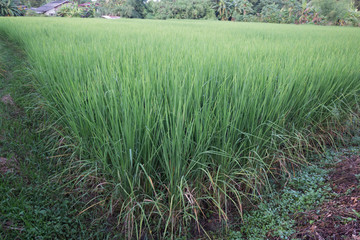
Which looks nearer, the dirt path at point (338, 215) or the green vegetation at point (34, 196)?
the dirt path at point (338, 215)

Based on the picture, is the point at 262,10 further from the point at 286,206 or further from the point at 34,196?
the point at 34,196

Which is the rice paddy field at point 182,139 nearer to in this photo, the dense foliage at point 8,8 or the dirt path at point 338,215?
the dirt path at point 338,215

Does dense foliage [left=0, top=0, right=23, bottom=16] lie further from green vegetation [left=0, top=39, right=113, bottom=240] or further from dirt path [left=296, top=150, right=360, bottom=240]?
dirt path [left=296, top=150, right=360, bottom=240]

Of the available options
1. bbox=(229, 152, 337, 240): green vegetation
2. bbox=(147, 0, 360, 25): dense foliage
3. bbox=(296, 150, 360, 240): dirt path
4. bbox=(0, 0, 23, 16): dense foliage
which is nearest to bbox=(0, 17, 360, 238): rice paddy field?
bbox=(229, 152, 337, 240): green vegetation

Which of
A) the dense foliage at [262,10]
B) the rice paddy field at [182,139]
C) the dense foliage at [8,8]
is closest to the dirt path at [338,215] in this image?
the rice paddy field at [182,139]

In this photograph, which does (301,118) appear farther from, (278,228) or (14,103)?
(14,103)

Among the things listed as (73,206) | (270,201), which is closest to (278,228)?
(270,201)

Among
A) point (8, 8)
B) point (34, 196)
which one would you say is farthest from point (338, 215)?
point (8, 8)

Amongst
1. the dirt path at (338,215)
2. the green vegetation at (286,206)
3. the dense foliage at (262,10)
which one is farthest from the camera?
the dense foliage at (262,10)

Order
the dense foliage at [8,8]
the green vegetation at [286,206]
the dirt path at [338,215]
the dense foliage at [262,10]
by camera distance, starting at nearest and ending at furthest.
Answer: the dirt path at [338,215]
the green vegetation at [286,206]
the dense foliage at [8,8]
the dense foliage at [262,10]

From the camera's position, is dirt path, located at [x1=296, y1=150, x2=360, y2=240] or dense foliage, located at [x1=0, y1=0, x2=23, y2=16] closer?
dirt path, located at [x1=296, y1=150, x2=360, y2=240]

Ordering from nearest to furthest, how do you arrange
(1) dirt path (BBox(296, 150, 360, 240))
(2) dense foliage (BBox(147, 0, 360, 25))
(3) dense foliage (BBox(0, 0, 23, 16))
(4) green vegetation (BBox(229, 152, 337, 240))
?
(1) dirt path (BBox(296, 150, 360, 240)) < (4) green vegetation (BBox(229, 152, 337, 240)) < (3) dense foliage (BBox(0, 0, 23, 16)) < (2) dense foliage (BBox(147, 0, 360, 25))

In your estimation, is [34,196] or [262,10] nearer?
[34,196]

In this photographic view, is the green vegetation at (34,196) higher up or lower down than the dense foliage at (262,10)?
lower down
